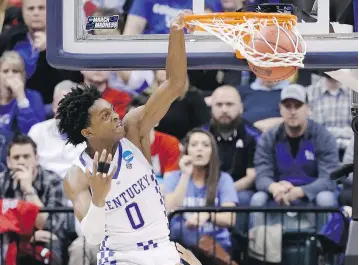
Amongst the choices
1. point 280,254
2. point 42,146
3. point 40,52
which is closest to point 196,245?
point 280,254

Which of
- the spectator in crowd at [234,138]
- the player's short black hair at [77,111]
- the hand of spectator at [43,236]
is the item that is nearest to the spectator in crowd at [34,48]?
the hand of spectator at [43,236]

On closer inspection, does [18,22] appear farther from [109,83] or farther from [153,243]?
[153,243]

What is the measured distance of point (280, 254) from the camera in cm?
787

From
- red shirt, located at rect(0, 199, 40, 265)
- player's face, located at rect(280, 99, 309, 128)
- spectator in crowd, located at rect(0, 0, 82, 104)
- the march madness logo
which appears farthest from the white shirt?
the march madness logo

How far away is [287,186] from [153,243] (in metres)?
2.50

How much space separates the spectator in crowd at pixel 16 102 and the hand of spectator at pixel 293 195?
2029 millimetres

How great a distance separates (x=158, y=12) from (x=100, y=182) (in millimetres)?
2486

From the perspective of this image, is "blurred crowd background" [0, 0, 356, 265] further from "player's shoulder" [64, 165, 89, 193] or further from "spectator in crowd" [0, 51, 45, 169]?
"player's shoulder" [64, 165, 89, 193]

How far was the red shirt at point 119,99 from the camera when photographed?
820cm

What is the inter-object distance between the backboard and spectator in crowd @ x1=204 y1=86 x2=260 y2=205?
89.1 inches

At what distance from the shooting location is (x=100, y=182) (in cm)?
520

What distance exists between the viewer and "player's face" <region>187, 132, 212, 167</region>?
8023mm

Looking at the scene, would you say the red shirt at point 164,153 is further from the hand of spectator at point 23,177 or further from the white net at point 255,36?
the white net at point 255,36

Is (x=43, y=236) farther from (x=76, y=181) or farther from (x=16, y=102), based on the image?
(x=76, y=181)
